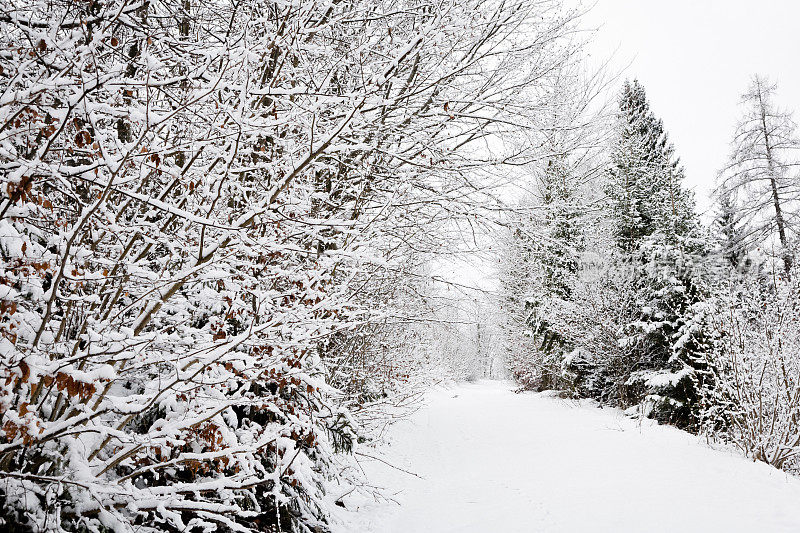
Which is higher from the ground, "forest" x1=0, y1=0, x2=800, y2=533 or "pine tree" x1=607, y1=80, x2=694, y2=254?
"pine tree" x1=607, y1=80, x2=694, y2=254

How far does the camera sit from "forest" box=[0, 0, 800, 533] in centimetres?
201

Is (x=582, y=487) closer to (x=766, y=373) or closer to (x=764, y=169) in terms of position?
(x=766, y=373)

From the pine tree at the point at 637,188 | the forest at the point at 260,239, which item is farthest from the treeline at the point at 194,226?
the pine tree at the point at 637,188

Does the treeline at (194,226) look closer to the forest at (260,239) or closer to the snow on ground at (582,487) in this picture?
the forest at (260,239)

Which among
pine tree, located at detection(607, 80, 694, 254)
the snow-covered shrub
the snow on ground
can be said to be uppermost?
pine tree, located at detection(607, 80, 694, 254)

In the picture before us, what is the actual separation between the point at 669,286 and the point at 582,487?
795 centimetres

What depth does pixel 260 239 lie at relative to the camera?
2.33 m

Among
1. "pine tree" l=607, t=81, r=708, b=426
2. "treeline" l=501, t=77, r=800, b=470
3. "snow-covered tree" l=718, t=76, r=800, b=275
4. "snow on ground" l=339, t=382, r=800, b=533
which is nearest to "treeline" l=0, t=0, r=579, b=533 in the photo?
"treeline" l=501, t=77, r=800, b=470

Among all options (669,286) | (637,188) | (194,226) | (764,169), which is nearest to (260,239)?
(194,226)

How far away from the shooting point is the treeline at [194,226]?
1.94m

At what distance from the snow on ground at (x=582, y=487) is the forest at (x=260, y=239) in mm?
955

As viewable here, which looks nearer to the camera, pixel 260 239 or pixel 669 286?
pixel 260 239

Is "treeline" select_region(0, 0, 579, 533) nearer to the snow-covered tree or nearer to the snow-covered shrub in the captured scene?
the snow-covered shrub

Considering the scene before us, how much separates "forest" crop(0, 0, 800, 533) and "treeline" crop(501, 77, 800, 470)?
0.36ft
